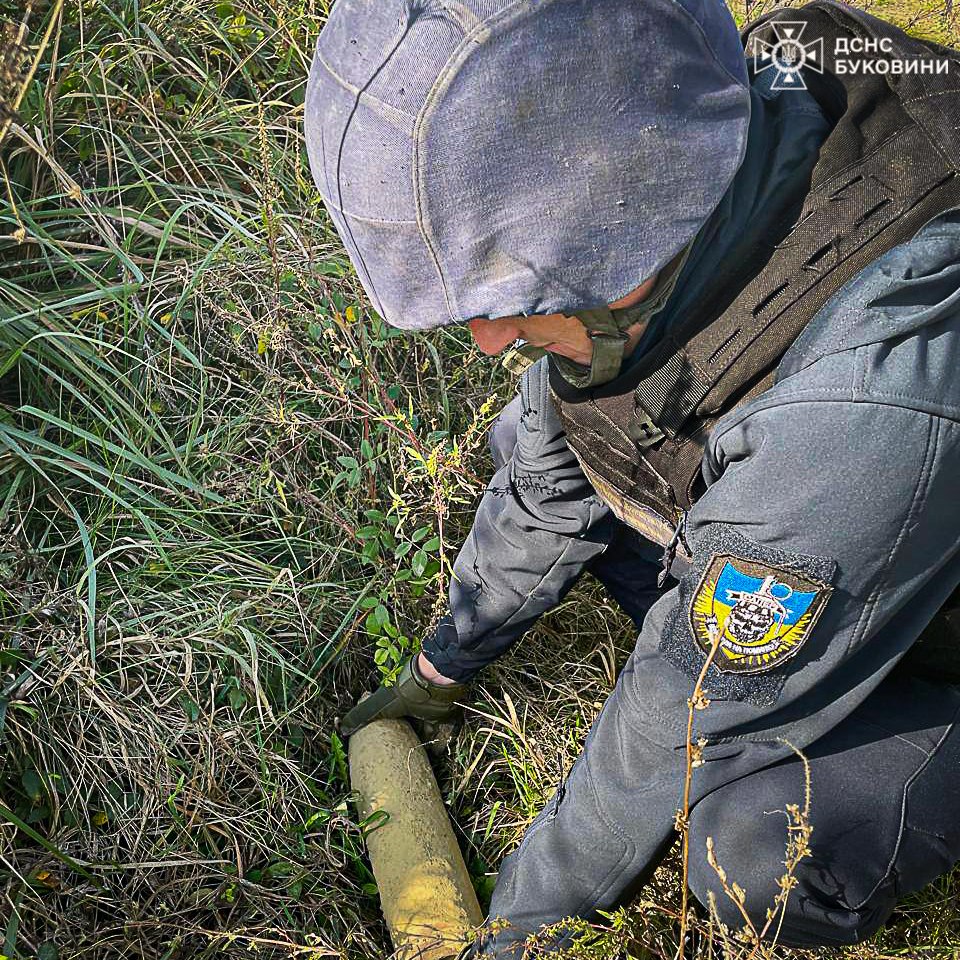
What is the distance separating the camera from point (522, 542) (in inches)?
93.0

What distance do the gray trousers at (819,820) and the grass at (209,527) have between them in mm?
274

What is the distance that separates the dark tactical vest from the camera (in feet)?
5.03

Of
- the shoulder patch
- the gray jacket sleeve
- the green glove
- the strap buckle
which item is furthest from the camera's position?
the green glove

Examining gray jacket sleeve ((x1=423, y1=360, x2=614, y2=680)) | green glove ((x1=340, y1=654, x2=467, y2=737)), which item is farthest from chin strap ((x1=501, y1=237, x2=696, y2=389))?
green glove ((x1=340, y1=654, x2=467, y2=737))

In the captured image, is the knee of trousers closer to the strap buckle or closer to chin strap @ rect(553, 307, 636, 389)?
the strap buckle

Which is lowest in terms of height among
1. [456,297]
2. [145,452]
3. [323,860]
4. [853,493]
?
[323,860]

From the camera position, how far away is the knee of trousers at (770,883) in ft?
5.88

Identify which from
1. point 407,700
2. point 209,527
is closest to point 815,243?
point 407,700

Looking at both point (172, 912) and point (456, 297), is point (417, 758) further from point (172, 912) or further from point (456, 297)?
point (456, 297)

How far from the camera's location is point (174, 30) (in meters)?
3.10

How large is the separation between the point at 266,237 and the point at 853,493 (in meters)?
2.03

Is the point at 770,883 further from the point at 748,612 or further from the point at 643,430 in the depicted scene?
the point at 643,430

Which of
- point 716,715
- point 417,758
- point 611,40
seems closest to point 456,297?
point 611,40

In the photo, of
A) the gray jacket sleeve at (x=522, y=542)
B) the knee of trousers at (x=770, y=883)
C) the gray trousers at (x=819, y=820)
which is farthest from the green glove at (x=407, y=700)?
the knee of trousers at (x=770, y=883)
